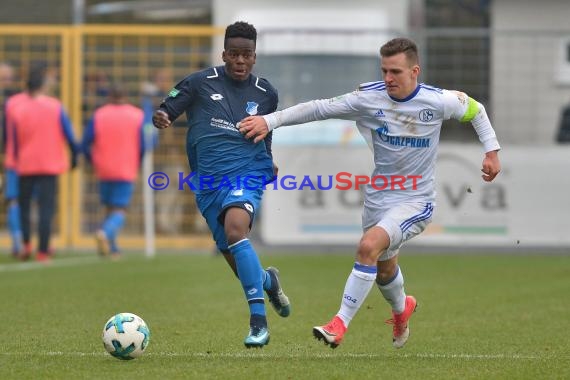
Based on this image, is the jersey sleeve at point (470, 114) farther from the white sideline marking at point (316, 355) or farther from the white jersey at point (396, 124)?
the white sideline marking at point (316, 355)

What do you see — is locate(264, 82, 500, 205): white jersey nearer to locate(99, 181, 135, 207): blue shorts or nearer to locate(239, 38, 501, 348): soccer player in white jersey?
locate(239, 38, 501, 348): soccer player in white jersey

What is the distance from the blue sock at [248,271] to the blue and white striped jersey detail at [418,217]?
977 millimetres

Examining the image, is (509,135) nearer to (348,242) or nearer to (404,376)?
(348,242)

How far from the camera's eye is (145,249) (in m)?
20.9

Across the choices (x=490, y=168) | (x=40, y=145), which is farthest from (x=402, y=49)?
(x=40, y=145)

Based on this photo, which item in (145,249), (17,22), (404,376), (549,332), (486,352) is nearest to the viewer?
(404,376)

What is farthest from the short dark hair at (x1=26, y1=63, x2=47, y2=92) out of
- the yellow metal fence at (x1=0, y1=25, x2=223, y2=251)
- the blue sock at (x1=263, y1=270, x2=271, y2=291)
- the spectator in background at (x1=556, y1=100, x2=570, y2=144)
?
the blue sock at (x1=263, y1=270, x2=271, y2=291)

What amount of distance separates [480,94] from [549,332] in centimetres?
1007

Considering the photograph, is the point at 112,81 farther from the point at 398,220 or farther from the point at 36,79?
the point at 398,220

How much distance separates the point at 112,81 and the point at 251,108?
1259cm

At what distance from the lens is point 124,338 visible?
26.5 feet

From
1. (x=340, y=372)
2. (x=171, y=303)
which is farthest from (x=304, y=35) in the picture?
(x=340, y=372)

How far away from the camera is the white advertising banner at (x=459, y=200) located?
19.0 metres

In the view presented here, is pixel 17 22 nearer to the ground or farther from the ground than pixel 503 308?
farther from the ground
